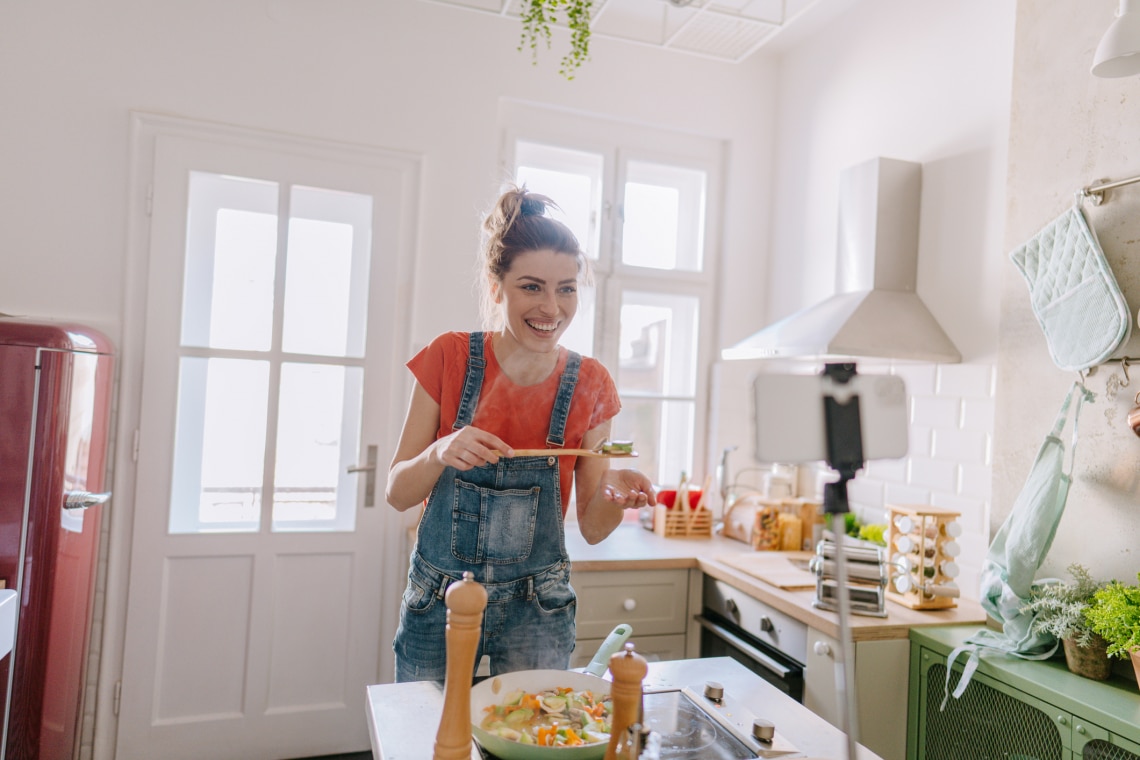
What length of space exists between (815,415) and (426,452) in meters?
0.88

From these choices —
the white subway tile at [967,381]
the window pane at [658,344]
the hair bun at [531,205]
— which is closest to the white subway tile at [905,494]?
the white subway tile at [967,381]

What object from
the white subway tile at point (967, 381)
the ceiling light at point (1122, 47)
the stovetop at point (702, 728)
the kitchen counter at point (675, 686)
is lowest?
the kitchen counter at point (675, 686)

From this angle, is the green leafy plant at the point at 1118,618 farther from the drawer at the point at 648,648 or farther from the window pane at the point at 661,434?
the window pane at the point at 661,434

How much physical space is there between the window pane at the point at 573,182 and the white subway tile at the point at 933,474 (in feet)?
4.92

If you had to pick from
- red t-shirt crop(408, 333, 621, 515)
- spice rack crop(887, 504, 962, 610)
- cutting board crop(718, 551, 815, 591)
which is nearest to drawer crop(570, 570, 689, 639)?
cutting board crop(718, 551, 815, 591)

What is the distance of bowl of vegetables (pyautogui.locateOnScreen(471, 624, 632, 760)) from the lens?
0.94 metres

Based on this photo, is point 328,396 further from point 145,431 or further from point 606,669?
point 606,669

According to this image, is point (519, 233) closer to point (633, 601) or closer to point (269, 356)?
point (633, 601)

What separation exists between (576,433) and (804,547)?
5.27ft

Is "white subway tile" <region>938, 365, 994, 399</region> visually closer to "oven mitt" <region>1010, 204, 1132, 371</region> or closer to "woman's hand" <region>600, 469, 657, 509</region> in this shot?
"oven mitt" <region>1010, 204, 1132, 371</region>

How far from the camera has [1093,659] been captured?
164cm

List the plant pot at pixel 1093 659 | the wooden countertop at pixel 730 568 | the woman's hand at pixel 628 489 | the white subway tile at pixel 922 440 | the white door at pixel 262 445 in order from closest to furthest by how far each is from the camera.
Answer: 1. the woman's hand at pixel 628 489
2. the plant pot at pixel 1093 659
3. the wooden countertop at pixel 730 568
4. the white subway tile at pixel 922 440
5. the white door at pixel 262 445

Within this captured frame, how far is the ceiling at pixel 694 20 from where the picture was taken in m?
2.67

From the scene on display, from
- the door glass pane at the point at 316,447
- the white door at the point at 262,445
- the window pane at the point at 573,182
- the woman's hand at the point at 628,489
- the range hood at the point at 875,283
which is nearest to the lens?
the woman's hand at the point at 628,489
